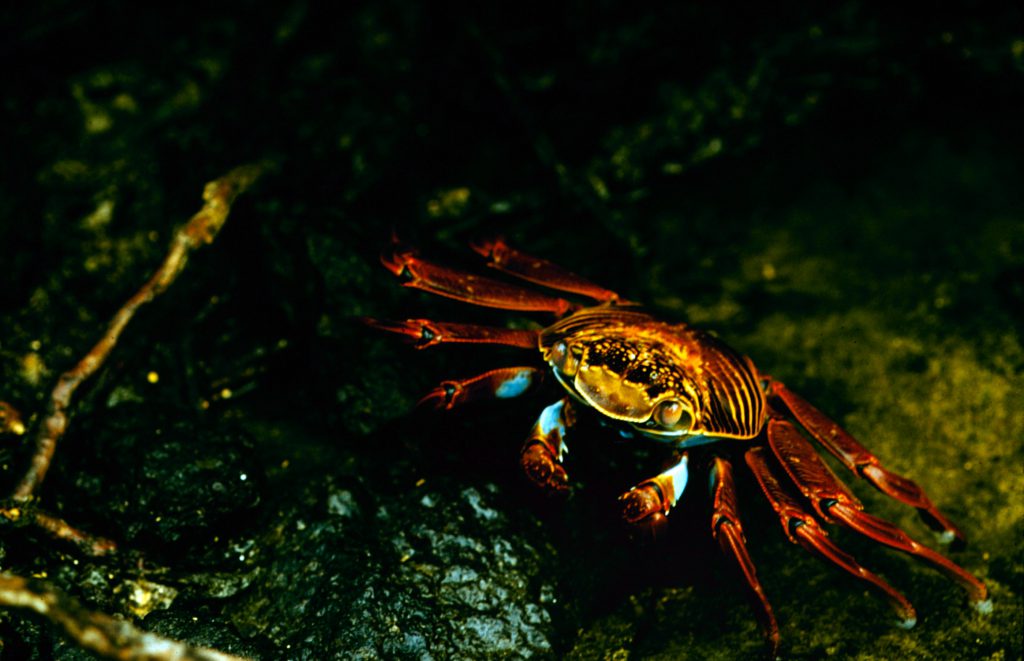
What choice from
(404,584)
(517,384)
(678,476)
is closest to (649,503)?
(678,476)

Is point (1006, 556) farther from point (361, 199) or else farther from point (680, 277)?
point (361, 199)

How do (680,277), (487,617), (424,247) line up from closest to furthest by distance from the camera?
(487,617), (424,247), (680,277)

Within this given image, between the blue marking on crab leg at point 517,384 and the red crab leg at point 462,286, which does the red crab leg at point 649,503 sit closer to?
the blue marking on crab leg at point 517,384

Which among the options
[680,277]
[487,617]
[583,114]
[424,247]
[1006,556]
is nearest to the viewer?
[487,617]

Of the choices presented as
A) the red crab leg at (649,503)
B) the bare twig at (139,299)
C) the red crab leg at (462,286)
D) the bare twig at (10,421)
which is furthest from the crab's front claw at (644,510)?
the bare twig at (10,421)

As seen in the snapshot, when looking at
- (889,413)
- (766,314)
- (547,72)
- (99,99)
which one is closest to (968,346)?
(889,413)

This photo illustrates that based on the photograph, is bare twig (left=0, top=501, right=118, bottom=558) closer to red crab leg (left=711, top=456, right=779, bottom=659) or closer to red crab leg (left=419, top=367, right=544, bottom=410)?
red crab leg (left=419, top=367, right=544, bottom=410)

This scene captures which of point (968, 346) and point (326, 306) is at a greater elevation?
point (326, 306)
